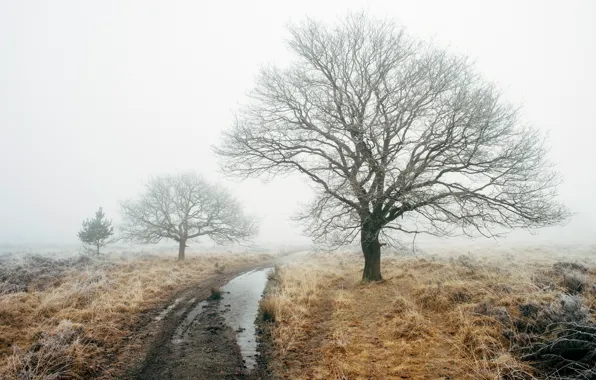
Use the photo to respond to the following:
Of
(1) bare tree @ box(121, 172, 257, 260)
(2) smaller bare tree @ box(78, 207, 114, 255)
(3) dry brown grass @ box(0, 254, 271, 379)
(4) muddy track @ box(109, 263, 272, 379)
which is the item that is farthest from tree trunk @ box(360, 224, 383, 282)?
(2) smaller bare tree @ box(78, 207, 114, 255)

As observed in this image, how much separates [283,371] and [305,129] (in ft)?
27.6

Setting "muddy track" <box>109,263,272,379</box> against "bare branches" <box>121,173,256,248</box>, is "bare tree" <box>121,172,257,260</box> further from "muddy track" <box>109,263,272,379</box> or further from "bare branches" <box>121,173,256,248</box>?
"muddy track" <box>109,263,272,379</box>

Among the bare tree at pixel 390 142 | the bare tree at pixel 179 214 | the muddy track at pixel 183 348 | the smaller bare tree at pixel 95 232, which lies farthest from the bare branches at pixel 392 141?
the smaller bare tree at pixel 95 232

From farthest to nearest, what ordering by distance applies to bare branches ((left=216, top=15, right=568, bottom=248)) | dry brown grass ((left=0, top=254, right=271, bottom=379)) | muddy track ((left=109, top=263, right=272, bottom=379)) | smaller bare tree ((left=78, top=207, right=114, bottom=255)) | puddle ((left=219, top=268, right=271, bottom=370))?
smaller bare tree ((left=78, top=207, right=114, bottom=255)) → bare branches ((left=216, top=15, right=568, bottom=248)) → puddle ((left=219, top=268, right=271, bottom=370)) → muddy track ((left=109, top=263, right=272, bottom=379)) → dry brown grass ((left=0, top=254, right=271, bottom=379))

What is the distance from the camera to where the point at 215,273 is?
18547mm

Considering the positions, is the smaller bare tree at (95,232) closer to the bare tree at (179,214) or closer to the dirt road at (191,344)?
the bare tree at (179,214)

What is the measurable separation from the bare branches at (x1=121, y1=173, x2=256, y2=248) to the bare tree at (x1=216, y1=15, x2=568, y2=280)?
1592 centimetres

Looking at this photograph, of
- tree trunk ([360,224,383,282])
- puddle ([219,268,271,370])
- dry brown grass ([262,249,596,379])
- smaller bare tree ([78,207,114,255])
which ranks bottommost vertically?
puddle ([219,268,271,370])

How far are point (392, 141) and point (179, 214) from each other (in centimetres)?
2147

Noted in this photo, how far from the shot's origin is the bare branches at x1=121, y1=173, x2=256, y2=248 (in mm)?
25328

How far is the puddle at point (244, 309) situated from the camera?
6.73 m

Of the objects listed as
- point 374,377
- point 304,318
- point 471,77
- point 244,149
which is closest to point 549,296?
point 374,377

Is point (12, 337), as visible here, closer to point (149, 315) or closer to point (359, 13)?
point (149, 315)

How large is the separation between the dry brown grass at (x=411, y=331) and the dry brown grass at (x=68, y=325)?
389 centimetres
